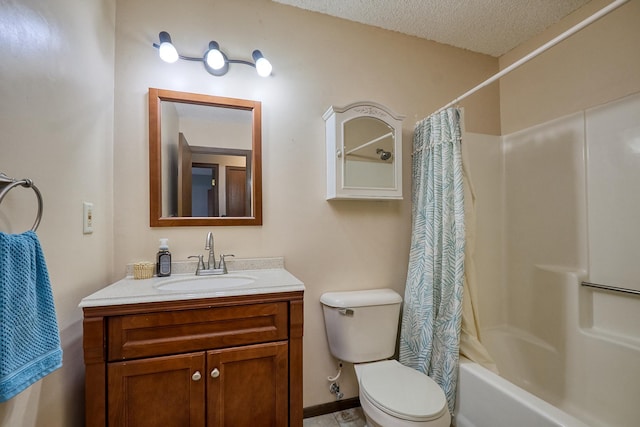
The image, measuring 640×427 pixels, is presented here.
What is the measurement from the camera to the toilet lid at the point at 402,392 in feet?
3.72

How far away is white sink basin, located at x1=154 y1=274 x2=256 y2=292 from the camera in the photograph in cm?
136

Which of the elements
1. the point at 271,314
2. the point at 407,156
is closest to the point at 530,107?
the point at 407,156

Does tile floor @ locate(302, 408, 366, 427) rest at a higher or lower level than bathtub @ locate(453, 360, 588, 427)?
lower

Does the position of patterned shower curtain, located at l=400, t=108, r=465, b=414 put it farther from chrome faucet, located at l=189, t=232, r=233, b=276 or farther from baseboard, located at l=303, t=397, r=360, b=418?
chrome faucet, located at l=189, t=232, r=233, b=276

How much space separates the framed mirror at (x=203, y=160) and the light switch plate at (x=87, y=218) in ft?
0.87

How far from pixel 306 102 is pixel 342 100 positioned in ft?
0.80

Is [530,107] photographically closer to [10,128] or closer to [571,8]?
[571,8]

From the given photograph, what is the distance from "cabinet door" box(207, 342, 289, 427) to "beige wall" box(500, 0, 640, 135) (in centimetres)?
223

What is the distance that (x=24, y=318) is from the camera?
701mm

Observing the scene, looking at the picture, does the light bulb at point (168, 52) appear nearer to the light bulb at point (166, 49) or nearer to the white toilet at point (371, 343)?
the light bulb at point (166, 49)

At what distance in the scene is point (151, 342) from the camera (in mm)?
1053

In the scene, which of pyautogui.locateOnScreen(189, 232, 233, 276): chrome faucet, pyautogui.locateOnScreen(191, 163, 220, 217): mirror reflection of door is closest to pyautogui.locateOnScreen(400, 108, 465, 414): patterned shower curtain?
pyautogui.locateOnScreen(189, 232, 233, 276): chrome faucet

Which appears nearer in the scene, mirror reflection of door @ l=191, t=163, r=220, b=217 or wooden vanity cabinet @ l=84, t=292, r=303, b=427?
wooden vanity cabinet @ l=84, t=292, r=303, b=427

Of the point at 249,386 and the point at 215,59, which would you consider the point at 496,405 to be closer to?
the point at 249,386
